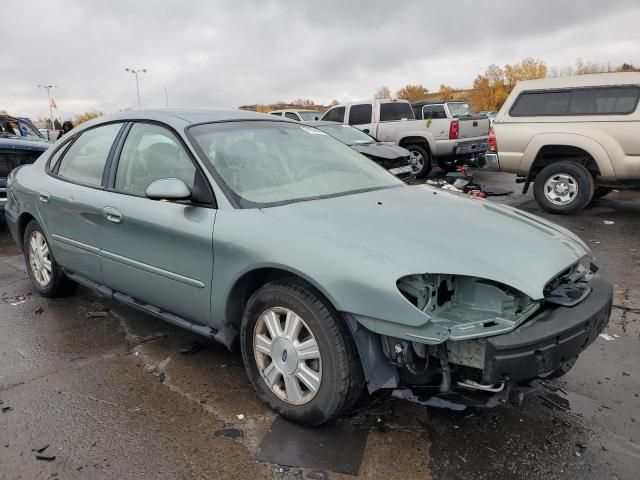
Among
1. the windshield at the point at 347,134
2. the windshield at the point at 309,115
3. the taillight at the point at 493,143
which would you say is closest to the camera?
the taillight at the point at 493,143

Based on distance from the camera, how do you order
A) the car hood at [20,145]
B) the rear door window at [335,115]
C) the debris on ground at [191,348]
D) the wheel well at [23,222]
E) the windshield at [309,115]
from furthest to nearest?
the windshield at [309,115] < the rear door window at [335,115] < the car hood at [20,145] < the wheel well at [23,222] < the debris on ground at [191,348]

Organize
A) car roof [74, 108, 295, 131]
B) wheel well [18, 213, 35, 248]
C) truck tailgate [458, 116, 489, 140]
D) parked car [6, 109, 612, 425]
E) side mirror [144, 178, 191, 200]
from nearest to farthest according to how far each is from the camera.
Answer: parked car [6, 109, 612, 425]
side mirror [144, 178, 191, 200]
car roof [74, 108, 295, 131]
wheel well [18, 213, 35, 248]
truck tailgate [458, 116, 489, 140]

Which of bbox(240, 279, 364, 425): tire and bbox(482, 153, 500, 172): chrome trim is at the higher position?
bbox(482, 153, 500, 172): chrome trim

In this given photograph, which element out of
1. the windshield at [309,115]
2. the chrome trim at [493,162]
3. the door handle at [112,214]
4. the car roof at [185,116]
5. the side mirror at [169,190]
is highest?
the car roof at [185,116]

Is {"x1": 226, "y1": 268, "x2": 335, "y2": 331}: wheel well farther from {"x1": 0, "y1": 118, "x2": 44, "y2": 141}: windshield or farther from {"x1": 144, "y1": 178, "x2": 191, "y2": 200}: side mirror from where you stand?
{"x1": 0, "y1": 118, "x2": 44, "y2": 141}: windshield

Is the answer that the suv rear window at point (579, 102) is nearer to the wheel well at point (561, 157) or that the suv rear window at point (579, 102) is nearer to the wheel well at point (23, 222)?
the wheel well at point (561, 157)

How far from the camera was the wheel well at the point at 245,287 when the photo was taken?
9.17 feet

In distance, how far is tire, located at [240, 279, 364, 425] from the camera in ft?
8.18

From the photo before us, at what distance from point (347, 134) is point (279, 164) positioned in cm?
752

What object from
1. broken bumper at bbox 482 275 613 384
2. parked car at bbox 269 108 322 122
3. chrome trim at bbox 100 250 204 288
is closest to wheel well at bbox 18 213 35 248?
chrome trim at bbox 100 250 204 288

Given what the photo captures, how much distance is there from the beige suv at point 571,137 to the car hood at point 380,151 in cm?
183

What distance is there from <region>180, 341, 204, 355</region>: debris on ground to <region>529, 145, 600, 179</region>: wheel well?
6.55 metres

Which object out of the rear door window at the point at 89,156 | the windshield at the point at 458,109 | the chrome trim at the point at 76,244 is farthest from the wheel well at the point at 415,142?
the chrome trim at the point at 76,244

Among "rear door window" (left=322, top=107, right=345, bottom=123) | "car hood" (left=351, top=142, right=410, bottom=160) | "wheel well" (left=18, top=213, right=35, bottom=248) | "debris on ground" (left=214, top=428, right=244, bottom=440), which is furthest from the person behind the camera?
"rear door window" (left=322, top=107, right=345, bottom=123)
